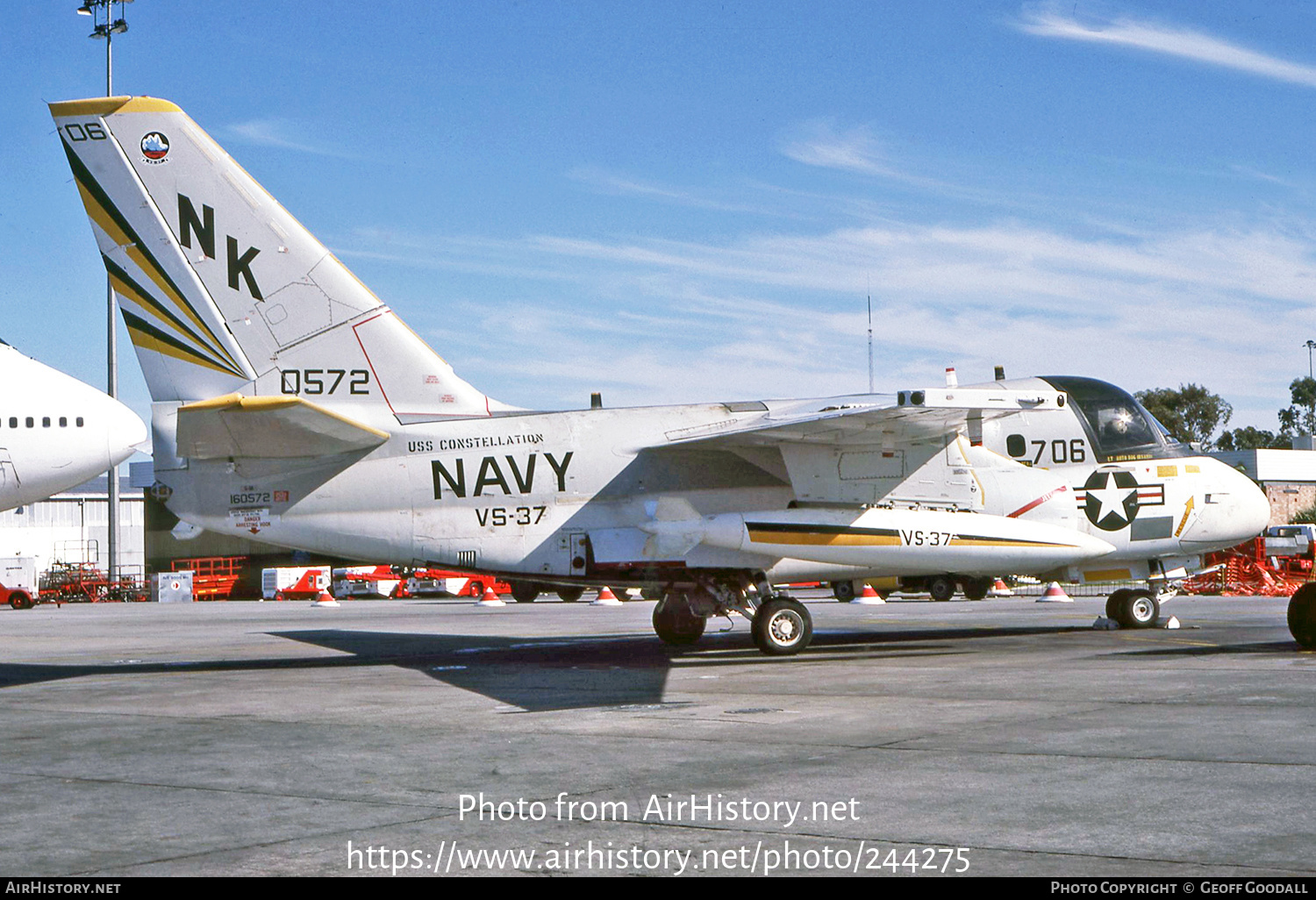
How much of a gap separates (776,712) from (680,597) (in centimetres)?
782

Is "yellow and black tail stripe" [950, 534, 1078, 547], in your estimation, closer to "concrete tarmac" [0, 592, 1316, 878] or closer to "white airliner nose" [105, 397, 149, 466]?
"concrete tarmac" [0, 592, 1316, 878]

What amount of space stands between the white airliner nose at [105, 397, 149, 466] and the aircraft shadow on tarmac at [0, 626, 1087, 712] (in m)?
3.08

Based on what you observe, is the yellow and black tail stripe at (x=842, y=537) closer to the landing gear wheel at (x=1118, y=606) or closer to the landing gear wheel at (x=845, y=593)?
the landing gear wheel at (x=1118, y=606)

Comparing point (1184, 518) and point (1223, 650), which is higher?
point (1184, 518)

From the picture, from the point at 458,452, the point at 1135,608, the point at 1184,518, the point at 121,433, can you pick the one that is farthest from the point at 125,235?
the point at 1135,608

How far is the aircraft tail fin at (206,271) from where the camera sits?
53.2 feet

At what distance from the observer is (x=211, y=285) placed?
53.9ft

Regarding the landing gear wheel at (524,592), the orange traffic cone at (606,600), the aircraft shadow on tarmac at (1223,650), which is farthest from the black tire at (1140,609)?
the landing gear wheel at (524,592)

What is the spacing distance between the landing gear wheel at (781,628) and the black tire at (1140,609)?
250 inches

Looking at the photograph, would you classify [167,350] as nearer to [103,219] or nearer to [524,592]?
[103,219]

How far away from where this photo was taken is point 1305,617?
16.0 metres

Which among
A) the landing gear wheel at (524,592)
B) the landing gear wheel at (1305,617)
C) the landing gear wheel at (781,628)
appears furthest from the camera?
the landing gear wheel at (524,592)

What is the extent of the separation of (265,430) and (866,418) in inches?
299
